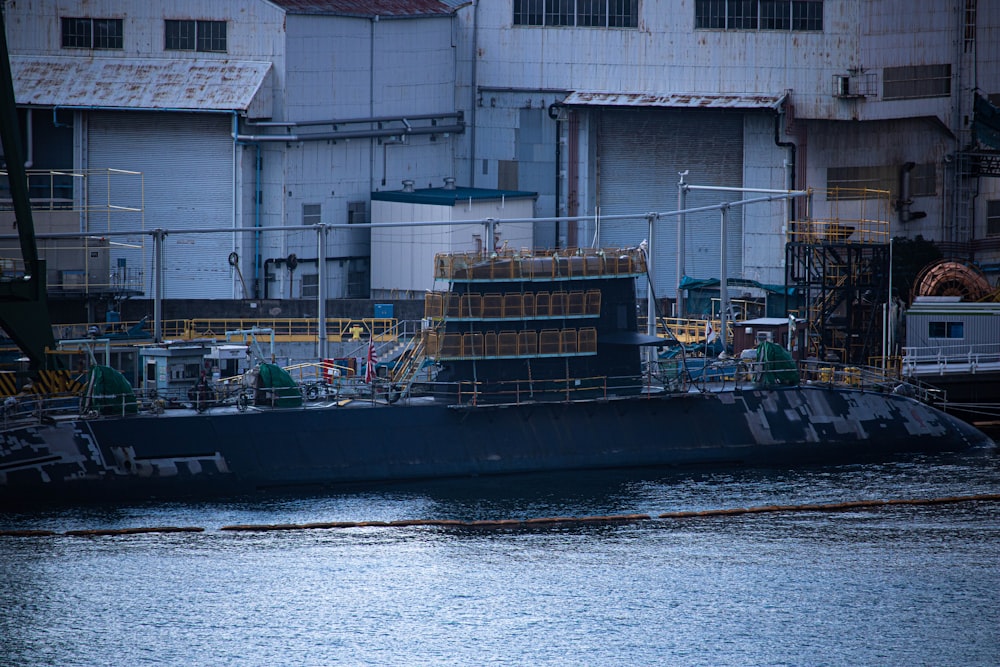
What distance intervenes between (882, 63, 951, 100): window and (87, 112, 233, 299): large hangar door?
28110mm

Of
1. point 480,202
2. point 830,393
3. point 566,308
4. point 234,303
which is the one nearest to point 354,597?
point 566,308

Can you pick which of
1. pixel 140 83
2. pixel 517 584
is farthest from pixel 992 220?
pixel 517 584

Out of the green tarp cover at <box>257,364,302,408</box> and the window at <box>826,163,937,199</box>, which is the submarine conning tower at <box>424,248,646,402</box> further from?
the window at <box>826,163,937,199</box>

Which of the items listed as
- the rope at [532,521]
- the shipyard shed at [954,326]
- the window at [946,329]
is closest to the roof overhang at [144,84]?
the rope at [532,521]

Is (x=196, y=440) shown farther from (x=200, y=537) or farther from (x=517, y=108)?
(x=517, y=108)

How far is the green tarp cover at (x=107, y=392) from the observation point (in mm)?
46031

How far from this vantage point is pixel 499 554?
41.4m

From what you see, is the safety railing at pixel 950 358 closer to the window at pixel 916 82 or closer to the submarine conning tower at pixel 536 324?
the submarine conning tower at pixel 536 324

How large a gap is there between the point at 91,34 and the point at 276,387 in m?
25.9

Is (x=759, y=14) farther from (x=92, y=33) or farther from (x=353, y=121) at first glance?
(x=92, y=33)

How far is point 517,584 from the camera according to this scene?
129ft

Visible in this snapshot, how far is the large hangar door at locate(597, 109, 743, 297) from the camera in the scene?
2815 inches

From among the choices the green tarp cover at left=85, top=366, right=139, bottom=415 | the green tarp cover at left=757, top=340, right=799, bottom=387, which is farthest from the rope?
the green tarp cover at left=757, top=340, right=799, bottom=387

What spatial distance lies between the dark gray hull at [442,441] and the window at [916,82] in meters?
20.4
